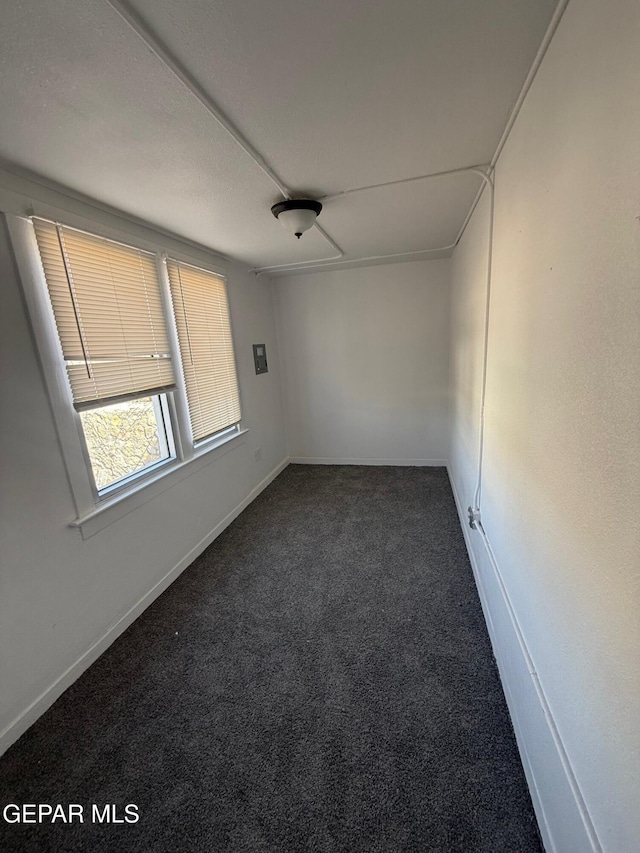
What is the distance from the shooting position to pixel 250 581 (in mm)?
2350

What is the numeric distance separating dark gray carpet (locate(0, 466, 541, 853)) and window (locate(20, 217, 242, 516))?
0.93 meters

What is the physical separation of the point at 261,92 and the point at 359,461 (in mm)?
3654

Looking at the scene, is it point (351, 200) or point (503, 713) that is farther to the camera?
point (351, 200)

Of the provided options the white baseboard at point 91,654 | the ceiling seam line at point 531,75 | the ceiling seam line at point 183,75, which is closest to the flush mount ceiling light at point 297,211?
the ceiling seam line at point 183,75

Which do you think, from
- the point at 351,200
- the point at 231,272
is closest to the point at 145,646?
the point at 351,200

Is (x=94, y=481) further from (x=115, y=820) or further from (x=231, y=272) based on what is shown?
(x=231, y=272)

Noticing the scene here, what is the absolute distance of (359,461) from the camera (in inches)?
171

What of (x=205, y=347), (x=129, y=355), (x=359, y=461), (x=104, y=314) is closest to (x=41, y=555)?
(x=129, y=355)

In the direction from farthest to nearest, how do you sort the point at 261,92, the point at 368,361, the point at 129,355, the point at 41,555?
the point at 368,361, the point at 129,355, the point at 41,555, the point at 261,92

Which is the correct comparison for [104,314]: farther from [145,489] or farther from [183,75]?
[183,75]

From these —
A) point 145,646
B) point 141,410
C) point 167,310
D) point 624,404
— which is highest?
point 167,310

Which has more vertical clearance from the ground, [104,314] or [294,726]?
[104,314]

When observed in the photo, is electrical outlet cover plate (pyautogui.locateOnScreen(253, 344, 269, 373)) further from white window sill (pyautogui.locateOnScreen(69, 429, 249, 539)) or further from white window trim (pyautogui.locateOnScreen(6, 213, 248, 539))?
white window trim (pyautogui.locateOnScreen(6, 213, 248, 539))

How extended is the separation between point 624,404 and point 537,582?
2.46ft
